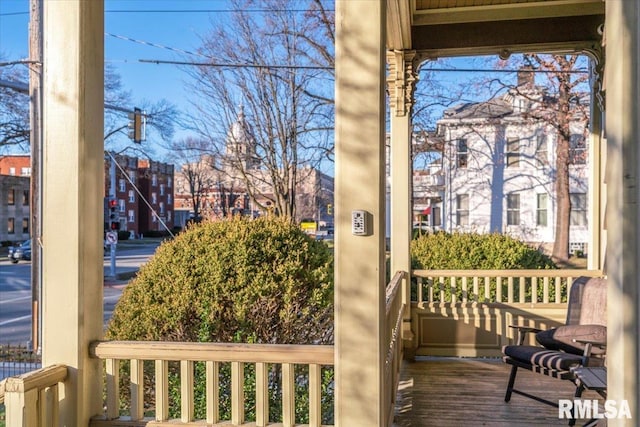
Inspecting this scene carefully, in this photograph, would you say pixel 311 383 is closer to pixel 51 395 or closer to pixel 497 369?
pixel 51 395

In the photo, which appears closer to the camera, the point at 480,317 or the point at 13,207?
the point at 480,317

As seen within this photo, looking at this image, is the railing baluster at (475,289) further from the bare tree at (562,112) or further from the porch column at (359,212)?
the bare tree at (562,112)

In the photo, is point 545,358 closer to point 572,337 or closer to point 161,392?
point 572,337

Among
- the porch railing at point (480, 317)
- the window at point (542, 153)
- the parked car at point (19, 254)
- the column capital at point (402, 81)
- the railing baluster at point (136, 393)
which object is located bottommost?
the parked car at point (19, 254)

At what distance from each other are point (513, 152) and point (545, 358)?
13757 millimetres

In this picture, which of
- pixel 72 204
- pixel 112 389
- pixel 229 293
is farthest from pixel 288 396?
pixel 72 204

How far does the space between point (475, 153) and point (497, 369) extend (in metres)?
Result: 12.5

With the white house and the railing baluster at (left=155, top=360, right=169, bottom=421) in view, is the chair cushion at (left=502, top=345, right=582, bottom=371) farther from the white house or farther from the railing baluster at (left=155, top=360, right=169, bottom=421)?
the white house

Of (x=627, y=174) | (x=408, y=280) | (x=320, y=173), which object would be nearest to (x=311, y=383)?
(x=627, y=174)

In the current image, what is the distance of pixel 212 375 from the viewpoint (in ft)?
8.04

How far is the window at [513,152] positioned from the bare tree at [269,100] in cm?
708

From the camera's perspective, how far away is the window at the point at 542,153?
51.9 feet

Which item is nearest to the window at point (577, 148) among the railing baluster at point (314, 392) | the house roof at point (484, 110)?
the house roof at point (484, 110)

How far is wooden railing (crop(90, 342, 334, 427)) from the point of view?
92.1 inches
